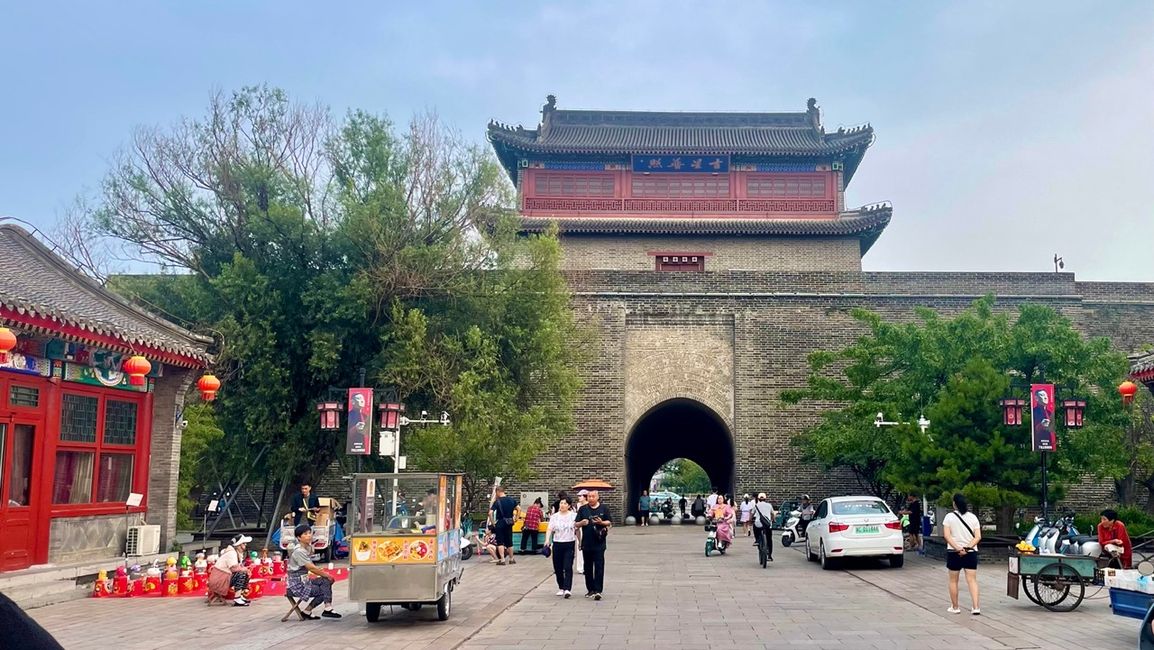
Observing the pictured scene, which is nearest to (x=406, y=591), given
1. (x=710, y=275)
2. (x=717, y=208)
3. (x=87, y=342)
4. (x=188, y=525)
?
(x=87, y=342)

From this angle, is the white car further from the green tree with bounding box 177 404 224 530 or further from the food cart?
the green tree with bounding box 177 404 224 530

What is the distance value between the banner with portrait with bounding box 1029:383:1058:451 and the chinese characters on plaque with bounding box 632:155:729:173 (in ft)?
61.7

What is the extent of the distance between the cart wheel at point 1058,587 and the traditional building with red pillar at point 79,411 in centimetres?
1115

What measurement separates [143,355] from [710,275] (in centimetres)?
1847

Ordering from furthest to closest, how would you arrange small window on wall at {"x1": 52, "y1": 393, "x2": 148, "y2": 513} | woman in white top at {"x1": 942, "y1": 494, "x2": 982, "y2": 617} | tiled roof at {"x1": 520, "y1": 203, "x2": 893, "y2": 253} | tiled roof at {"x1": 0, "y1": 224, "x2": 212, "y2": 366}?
1. tiled roof at {"x1": 520, "y1": 203, "x2": 893, "y2": 253}
2. small window on wall at {"x1": 52, "y1": 393, "x2": 148, "y2": 513}
3. tiled roof at {"x1": 0, "y1": 224, "x2": 212, "y2": 366}
4. woman in white top at {"x1": 942, "y1": 494, "x2": 982, "y2": 617}

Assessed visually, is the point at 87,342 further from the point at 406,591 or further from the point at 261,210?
the point at 261,210

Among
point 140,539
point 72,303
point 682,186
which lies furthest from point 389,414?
point 682,186

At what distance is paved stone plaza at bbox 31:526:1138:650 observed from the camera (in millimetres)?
8547

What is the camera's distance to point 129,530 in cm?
1388

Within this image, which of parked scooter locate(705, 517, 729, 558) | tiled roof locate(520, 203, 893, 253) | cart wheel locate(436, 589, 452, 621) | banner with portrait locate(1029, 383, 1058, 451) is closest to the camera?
cart wheel locate(436, 589, 452, 621)

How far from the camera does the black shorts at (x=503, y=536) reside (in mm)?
17641

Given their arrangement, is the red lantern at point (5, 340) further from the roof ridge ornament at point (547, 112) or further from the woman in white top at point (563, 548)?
the roof ridge ornament at point (547, 112)

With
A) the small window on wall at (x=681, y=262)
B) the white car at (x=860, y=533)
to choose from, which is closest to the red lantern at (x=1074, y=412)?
the white car at (x=860, y=533)

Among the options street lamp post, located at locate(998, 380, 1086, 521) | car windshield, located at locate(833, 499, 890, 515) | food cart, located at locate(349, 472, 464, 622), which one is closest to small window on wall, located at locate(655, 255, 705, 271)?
car windshield, located at locate(833, 499, 890, 515)
